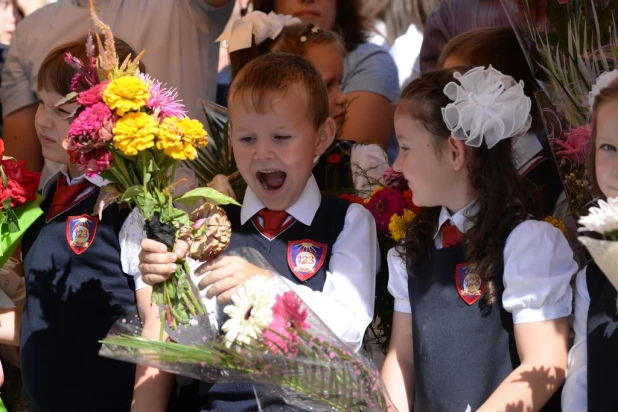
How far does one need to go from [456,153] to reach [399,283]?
451mm

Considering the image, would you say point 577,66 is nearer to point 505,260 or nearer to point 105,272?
point 505,260

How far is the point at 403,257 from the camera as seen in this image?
3197 millimetres

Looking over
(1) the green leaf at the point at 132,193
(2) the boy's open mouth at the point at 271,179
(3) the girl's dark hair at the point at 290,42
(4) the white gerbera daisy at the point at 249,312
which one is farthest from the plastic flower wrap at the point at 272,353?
(3) the girl's dark hair at the point at 290,42

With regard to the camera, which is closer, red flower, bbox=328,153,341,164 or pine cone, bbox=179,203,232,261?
pine cone, bbox=179,203,232,261

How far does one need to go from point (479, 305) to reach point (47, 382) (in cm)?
153

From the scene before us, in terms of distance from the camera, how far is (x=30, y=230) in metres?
3.67

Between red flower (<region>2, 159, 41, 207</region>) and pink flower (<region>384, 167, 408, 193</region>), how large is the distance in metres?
1.23

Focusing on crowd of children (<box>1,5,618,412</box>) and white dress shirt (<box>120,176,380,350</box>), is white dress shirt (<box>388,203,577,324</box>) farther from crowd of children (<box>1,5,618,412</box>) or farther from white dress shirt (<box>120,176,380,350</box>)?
white dress shirt (<box>120,176,380,350</box>)

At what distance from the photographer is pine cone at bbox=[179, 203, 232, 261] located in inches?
110

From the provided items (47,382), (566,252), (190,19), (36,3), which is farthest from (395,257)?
(36,3)

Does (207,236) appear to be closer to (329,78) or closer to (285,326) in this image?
(285,326)

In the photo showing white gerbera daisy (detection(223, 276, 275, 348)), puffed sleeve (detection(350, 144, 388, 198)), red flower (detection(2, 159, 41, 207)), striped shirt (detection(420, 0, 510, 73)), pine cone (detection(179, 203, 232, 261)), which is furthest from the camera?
striped shirt (detection(420, 0, 510, 73))

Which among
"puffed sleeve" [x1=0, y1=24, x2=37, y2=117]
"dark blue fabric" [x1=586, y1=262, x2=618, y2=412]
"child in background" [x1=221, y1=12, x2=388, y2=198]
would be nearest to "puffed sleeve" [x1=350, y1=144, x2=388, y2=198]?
"child in background" [x1=221, y1=12, x2=388, y2=198]

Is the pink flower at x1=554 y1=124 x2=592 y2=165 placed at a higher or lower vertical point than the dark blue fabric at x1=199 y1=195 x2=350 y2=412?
higher
